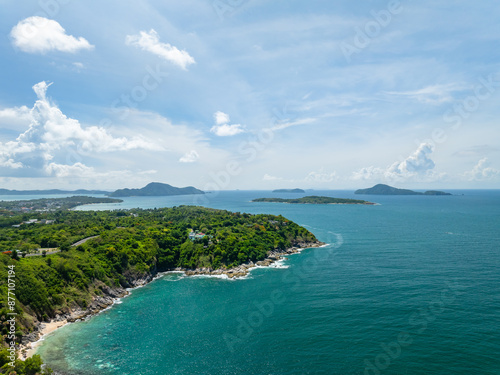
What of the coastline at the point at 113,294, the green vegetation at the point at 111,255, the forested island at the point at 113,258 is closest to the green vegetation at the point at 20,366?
the forested island at the point at 113,258

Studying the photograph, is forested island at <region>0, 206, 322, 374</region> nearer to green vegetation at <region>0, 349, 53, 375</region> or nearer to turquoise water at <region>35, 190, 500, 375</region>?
green vegetation at <region>0, 349, 53, 375</region>

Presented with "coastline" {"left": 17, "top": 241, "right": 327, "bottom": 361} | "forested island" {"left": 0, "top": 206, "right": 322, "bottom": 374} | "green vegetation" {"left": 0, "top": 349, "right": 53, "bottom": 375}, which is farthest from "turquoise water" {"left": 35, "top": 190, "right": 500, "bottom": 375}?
"forested island" {"left": 0, "top": 206, "right": 322, "bottom": 374}

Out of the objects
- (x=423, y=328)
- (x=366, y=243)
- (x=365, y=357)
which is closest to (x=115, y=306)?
(x=365, y=357)

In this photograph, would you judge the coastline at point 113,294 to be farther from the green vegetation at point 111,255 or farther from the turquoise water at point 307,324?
the turquoise water at point 307,324

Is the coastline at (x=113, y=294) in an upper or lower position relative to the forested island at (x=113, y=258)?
lower

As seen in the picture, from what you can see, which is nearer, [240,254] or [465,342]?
[465,342]

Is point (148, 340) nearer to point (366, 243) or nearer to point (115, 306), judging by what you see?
point (115, 306)

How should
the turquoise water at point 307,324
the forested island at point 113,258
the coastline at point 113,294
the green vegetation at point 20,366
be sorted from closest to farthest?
the green vegetation at point 20,366, the turquoise water at point 307,324, the coastline at point 113,294, the forested island at point 113,258

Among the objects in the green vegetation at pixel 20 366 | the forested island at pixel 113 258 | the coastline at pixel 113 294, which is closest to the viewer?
the green vegetation at pixel 20 366
